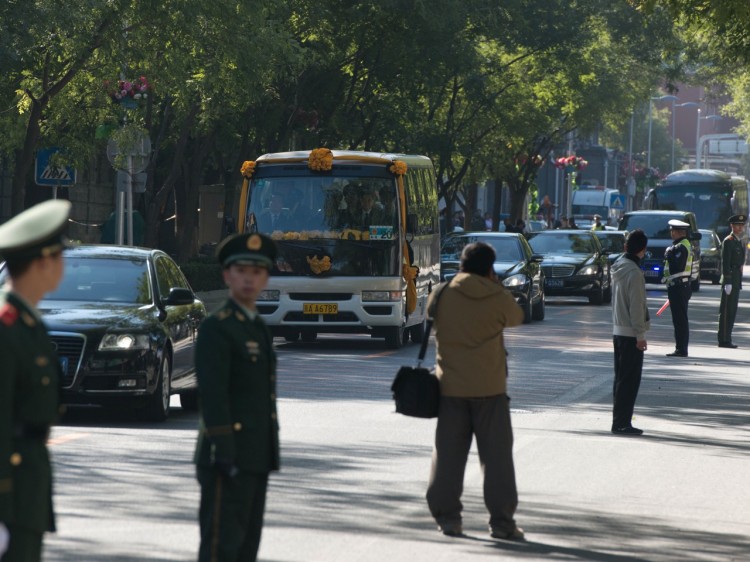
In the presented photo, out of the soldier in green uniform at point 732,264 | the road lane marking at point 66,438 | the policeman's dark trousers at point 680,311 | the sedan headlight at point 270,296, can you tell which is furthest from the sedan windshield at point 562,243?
the road lane marking at point 66,438

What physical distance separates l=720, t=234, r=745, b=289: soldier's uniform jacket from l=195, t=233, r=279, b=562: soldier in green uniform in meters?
18.3

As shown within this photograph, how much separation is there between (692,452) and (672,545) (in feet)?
12.9

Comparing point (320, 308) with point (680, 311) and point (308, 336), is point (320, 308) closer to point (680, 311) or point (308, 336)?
point (308, 336)

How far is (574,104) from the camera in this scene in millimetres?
54719

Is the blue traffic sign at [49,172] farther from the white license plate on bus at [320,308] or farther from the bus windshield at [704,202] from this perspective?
the bus windshield at [704,202]

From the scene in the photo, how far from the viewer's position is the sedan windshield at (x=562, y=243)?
38.0 meters

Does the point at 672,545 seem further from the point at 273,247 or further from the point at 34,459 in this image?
the point at 34,459

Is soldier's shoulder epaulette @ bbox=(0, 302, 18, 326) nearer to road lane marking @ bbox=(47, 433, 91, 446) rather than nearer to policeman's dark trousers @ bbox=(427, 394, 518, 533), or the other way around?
policeman's dark trousers @ bbox=(427, 394, 518, 533)

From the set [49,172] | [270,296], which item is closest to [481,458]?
[270,296]

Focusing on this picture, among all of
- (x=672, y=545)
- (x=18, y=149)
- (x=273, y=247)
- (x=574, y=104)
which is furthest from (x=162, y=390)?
(x=574, y=104)

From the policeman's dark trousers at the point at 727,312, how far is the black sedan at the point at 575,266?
11.7m

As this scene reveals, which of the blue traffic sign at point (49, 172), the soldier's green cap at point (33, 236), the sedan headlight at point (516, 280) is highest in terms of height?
the blue traffic sign at point (49, 172)

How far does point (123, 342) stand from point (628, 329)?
3.99 m

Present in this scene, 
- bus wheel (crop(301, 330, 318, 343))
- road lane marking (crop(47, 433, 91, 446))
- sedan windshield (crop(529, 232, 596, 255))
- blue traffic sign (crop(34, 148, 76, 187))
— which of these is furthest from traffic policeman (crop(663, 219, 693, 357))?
sedan windshield (crop(529, 232, 596, 255))
